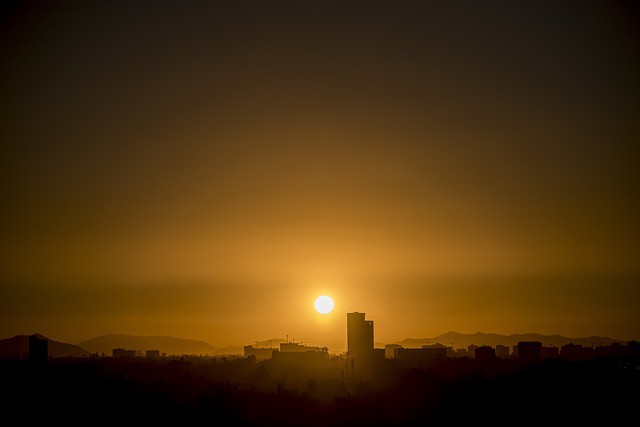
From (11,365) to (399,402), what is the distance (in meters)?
52.4

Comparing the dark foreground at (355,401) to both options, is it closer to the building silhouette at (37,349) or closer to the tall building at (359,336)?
the building silhouette at (37,349)

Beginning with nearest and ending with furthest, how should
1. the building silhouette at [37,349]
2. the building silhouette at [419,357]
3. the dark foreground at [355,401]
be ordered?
the dark foreground at [355,401], the building silhouette at [37,349], the building silhouette at [419,357]

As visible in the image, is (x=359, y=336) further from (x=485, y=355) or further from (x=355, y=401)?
(x=355, y=401)

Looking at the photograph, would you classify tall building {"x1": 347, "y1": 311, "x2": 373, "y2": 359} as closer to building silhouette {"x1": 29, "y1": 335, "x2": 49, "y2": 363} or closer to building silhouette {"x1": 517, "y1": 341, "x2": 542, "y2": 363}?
building silhouette {"x1": 517, "y1": 341, "x2": 542, "y2": 363}

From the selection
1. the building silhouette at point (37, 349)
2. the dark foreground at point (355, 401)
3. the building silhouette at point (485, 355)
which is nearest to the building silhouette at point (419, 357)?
the building silhouette at point (485, 355)

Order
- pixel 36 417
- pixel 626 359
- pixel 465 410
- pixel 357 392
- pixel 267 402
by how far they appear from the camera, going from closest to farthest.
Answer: pixel 36 417
pixel 465 410
pixel 267 402
pixel 357 392
pixel 626 359

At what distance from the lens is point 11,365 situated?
352 ft

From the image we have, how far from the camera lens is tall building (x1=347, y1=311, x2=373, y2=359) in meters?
159

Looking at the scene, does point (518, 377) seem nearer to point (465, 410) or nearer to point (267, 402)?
point (465, 410)

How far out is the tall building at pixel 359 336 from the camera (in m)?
159

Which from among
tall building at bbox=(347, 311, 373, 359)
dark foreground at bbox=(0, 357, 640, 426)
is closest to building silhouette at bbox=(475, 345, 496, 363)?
tall building at bbox=(347, 311, 373, 359)

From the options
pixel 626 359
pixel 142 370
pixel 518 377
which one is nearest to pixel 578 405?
pixel 518 377

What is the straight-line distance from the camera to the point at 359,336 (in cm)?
16000

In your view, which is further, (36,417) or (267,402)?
(267,402)
